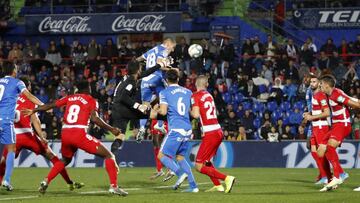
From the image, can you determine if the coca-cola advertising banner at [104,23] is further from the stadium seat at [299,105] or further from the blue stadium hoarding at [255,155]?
the blue stadium hoarding at [255,155]

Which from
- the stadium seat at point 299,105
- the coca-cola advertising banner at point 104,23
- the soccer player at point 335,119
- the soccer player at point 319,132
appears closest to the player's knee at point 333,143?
the soccer player at point 335,119

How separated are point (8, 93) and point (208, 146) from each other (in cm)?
436

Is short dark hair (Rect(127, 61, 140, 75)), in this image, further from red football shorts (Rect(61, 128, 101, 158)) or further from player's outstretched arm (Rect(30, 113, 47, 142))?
red football shorts (Rect(61, 128, 101, 158))

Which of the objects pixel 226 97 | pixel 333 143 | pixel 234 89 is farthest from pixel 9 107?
pixel 234 89

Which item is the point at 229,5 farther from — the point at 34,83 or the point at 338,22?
the point at 34,83

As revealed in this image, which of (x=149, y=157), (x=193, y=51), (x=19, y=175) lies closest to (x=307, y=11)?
(x=149, y=157)

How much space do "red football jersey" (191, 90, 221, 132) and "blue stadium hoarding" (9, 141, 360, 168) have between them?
39.6 feet

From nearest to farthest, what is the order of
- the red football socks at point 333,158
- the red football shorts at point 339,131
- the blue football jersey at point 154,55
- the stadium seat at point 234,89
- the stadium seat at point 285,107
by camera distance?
the red football socks at point 333,158 → the red football shorts at point 339,131 → the blue football jersey at point 154,55 → the stadium seat at point 285,107 → the stadium seat at point 234,89

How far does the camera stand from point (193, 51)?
945 inches

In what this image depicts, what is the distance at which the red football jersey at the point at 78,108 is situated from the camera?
1612 centimetres

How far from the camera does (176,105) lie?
17.1 m

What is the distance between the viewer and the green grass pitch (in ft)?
51.0

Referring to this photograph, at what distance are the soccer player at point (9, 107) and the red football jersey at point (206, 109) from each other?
361 centimetres

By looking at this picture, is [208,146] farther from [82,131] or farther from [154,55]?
[154,55]
